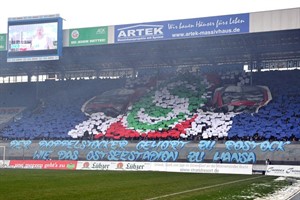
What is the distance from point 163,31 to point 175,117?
33.2 feet

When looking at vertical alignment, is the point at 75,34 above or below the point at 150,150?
above

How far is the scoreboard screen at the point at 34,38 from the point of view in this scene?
51656mm

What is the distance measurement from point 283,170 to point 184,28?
16.6 m

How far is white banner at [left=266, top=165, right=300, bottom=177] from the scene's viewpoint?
127ft

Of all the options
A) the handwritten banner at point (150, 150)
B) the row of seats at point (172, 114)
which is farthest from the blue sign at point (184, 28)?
the handwritten banner at point (150, 150)

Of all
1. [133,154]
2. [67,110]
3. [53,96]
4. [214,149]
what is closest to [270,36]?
[214,149]

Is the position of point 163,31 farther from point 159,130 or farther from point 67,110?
point 67,110

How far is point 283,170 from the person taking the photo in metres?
39.2

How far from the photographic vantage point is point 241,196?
20953mm

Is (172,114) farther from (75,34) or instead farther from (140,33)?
(75,34)

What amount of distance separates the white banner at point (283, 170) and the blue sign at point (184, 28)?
13.0 m

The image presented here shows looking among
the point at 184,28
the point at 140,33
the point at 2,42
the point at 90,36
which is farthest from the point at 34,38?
the point at 184,28

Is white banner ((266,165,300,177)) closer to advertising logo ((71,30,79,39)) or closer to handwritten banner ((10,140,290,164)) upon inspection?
handwritten banner ((10,140,290,164))

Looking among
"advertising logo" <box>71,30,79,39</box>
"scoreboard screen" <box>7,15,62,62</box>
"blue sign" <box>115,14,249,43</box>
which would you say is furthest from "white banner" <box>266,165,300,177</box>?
"scoreboard screen" <box>7,15,62,62</box>
